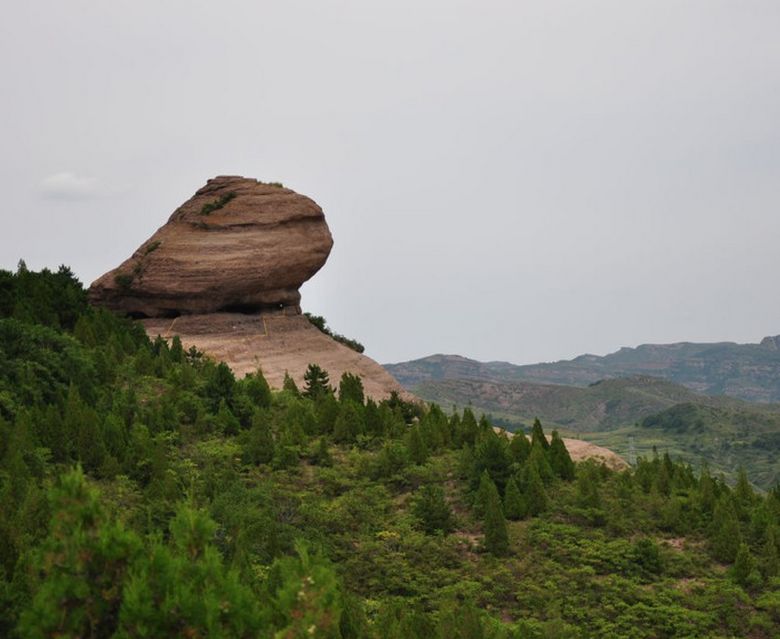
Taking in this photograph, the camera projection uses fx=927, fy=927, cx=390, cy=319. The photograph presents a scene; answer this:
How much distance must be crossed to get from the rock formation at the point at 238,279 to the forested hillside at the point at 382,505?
20.4 feet

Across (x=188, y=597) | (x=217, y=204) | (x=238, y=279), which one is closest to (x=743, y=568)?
(x=188, y=597)

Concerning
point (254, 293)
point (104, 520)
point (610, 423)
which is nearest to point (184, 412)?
point (254, 293)

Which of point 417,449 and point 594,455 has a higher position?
point 417,449

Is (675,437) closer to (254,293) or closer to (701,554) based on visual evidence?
(254,293)

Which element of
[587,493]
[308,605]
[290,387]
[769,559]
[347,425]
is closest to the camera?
[308,605]

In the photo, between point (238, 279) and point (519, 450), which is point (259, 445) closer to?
point (519, 450)

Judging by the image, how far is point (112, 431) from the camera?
1955 cm

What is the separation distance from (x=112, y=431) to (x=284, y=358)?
1267 centimetres

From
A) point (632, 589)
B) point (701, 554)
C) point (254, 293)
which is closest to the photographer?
point (632, 589)

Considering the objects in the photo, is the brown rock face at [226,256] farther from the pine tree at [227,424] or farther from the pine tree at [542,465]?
the pine tree at [542,465]

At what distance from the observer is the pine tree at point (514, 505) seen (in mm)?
19703

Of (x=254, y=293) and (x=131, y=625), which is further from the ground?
(x=254, y=293)

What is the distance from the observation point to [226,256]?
107 feet

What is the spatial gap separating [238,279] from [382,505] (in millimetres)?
14875
